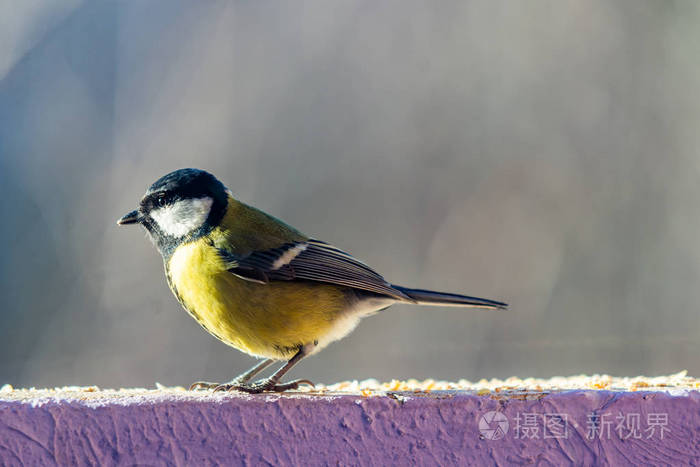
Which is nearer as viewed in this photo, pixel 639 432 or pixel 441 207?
pixel 639 432

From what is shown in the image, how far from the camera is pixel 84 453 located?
0.96m

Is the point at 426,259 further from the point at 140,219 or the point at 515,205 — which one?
the point at 140,219

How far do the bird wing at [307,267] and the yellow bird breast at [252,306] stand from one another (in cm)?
2

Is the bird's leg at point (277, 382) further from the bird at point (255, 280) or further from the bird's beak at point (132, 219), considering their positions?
the bird's beak at point (132, 219)

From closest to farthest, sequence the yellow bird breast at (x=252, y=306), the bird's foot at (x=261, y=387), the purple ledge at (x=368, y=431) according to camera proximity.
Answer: the purple ledge at (x=368, y=431)
the bird's foot at (x=261, y=387)
the yellow bird breast at (x=252, y=306)

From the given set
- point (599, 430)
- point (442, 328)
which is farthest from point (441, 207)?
point (599, 430)

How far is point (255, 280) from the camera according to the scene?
1374 millimetres

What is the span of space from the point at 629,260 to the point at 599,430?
2.49m

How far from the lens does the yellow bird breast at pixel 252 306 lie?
134cm

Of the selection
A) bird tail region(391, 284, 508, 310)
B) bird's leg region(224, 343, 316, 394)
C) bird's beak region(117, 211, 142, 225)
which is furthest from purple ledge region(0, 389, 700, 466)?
bird's beak region(117, 211, 142, 225)

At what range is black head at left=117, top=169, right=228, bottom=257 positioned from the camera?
1514 millimetres

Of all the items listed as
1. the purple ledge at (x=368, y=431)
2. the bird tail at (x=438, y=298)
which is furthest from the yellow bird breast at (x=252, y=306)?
the purple ledge at (x=368, y=431)

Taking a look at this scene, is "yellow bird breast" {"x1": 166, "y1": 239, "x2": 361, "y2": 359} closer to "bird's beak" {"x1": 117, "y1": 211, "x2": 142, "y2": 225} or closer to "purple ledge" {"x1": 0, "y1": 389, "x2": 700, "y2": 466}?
"bird's beak" {"x1": 117, "y1": 211, "x2": 142, "y2": 225}

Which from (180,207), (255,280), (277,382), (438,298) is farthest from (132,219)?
(438,298)
